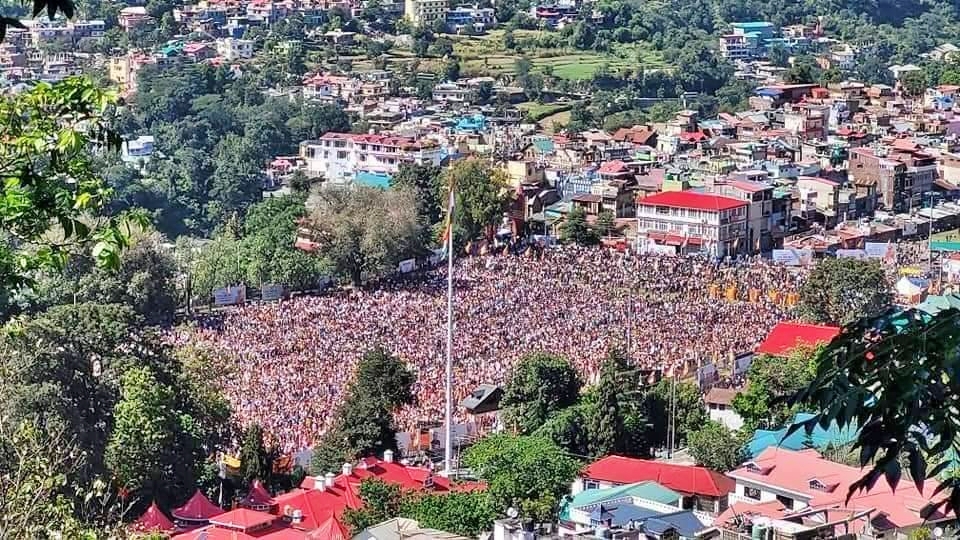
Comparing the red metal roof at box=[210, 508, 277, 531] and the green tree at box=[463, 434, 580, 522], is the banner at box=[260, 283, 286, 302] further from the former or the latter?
the red metal roof at box=[210, 508, 277, 531]

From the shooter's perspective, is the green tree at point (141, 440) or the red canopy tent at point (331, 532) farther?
the green tree at point (141, 440)

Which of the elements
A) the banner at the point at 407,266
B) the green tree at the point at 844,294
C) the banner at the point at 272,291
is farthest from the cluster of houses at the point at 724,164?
the banner at the point at 272,291

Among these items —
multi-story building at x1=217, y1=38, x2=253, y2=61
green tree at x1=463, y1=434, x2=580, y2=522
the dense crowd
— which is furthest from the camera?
multi-story building at x1=217, y1=38, x2=253, y2=61

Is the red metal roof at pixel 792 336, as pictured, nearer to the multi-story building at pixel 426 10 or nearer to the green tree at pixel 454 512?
the green tree at pixel 454 512

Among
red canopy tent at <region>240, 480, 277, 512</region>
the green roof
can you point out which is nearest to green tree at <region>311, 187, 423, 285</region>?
red canopy tent at <region>240, 480, 277, 512</region>

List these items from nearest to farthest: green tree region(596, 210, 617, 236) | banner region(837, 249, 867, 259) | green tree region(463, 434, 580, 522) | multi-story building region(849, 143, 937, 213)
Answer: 1. green tree region(463, 434, 580, 522)
2. banner region(837, 249, 867, 259)
3. green tree region(596, 210, 617, 236)
4. multi-story building region(849, 143, 937, 213)

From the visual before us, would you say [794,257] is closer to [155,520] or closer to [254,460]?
[254,460]
